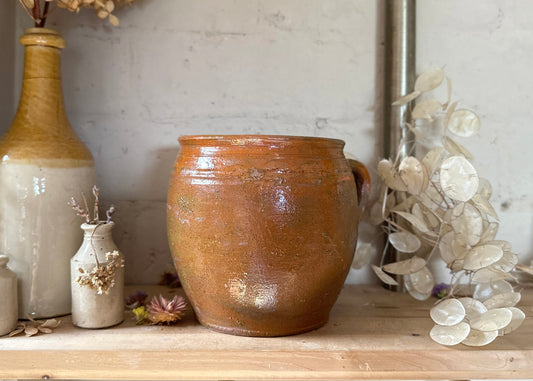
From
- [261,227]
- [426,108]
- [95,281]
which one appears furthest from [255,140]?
[426,108]

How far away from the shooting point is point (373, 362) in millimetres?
615

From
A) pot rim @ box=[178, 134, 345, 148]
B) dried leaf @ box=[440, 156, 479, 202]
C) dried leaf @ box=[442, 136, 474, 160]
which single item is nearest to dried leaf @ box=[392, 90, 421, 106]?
dried leaf @ box=[442, 136, 474, 160]

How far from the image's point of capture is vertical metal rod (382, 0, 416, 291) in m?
0.93

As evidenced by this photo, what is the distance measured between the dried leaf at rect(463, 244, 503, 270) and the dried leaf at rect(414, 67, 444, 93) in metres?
0.34

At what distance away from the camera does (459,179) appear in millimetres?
743

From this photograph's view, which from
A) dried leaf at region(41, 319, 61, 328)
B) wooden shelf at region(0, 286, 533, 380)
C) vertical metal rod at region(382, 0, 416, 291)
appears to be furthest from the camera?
vertical metal rod at region(382, 0, 416, 291)

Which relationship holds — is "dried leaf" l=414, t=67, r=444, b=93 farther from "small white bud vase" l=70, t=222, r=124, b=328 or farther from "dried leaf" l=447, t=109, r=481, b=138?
"small white bud vase" l=70, t=222, r=124, b=328

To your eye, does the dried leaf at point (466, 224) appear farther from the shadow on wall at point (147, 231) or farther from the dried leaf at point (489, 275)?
the shadow on wall at point (147, 231)

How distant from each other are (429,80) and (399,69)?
0.22ft

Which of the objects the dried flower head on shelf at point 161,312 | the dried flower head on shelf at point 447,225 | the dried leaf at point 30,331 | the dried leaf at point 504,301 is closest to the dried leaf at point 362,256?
the dried flower head on shelf at point 447,225

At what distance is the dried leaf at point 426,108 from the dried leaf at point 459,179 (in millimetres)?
179

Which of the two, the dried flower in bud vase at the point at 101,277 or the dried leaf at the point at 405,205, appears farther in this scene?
the dried leaf at the point at 405,205

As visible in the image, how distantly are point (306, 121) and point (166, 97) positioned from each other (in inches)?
12.2

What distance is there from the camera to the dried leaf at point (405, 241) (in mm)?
864
